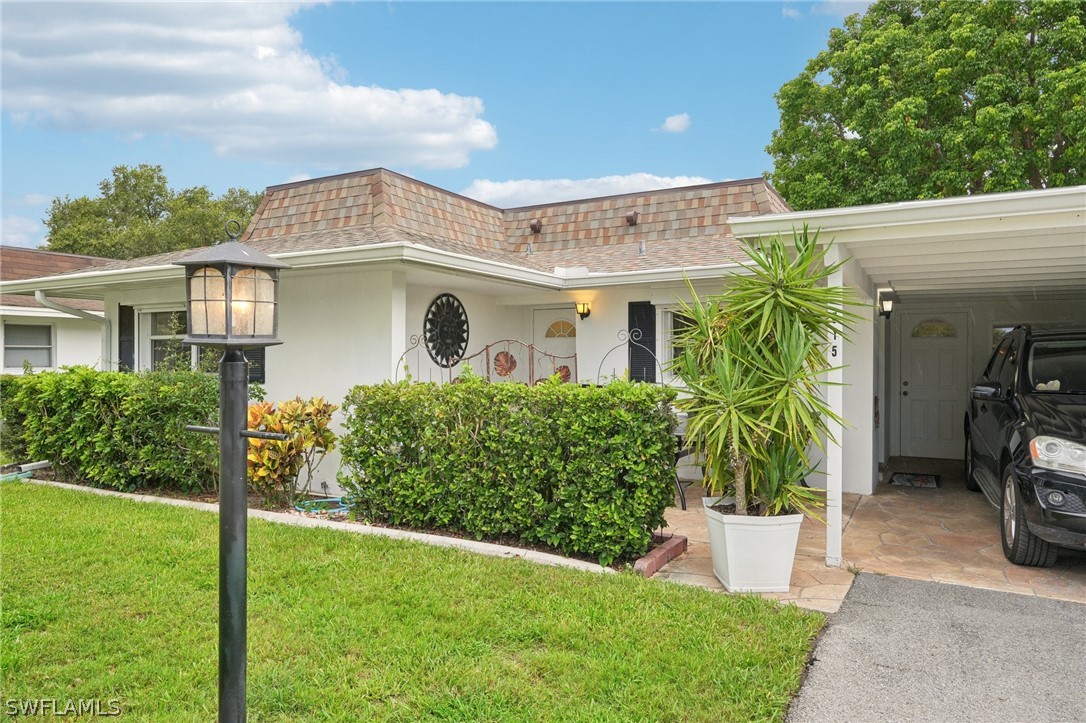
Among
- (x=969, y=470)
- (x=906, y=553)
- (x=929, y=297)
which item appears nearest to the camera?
(x=906, y=553)

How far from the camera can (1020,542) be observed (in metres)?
4.64

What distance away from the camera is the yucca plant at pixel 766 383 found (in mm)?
4203

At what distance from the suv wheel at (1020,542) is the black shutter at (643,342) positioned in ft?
13.6

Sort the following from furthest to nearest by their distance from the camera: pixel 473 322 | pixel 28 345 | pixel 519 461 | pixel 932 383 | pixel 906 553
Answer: pixel 28 345 → pixel 932 383 → pixel 473 322 → pixel 906 553 → pixel 519 461

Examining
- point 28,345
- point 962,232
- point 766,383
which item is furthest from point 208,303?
point 28,345

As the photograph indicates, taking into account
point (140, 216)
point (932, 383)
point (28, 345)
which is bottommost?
point (932, 383)

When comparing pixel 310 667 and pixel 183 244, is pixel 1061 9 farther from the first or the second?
pixel 183 244

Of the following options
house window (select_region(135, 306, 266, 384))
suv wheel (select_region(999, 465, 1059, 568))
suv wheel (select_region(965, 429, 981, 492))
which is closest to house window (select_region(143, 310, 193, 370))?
house window (select_region(135, 306, 266, 384))

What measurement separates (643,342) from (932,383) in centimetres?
465

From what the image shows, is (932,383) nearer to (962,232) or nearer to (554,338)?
(554,338)

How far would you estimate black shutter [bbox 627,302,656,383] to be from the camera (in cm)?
839

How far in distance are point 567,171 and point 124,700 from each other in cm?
1579

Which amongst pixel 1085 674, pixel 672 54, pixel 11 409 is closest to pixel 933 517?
pixel 1085 674

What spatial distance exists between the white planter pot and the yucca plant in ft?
0.61
